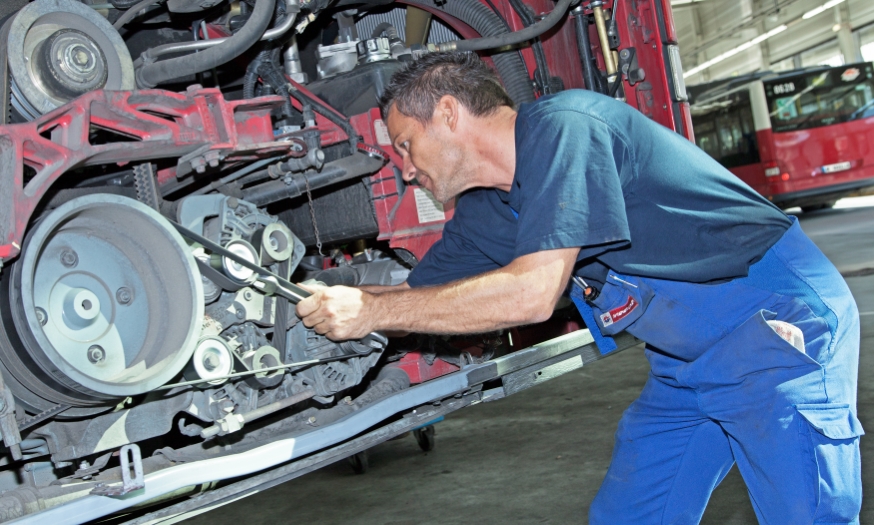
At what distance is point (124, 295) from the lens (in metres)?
1.97

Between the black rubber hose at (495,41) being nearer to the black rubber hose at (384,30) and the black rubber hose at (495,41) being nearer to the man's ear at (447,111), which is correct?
the black rubber hose at (384,30)

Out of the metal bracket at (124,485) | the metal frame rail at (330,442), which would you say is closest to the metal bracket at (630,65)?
the metal frame rail at (330,442)

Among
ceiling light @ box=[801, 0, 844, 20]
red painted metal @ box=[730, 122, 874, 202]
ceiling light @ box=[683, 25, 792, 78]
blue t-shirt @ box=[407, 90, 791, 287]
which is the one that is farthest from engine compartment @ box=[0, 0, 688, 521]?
ceiling light @ box=[683, 25, 792, 78]

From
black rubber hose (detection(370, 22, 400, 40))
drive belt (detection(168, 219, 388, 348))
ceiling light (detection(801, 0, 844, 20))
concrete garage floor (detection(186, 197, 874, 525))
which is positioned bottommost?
concrete garage floor (detection(186, 197, 874, 525))

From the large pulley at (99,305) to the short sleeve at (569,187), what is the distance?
0.85 m

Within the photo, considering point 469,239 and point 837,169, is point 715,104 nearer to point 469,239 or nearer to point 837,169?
point 837,169

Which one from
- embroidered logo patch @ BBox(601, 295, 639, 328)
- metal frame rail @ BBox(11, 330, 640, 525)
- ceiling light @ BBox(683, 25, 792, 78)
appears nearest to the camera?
metal frame rail @ BBox(11, 330, 640, 525)

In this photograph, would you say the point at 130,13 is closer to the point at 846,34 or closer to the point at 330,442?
the point at 330,442

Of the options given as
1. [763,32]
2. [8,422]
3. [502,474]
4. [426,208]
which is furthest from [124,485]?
[763,32]

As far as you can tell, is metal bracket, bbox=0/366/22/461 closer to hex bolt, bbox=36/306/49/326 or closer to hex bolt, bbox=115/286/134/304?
hex bolt, bbox=36/306/49/326

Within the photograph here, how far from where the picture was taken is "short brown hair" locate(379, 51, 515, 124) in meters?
1.87

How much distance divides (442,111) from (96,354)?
980mm

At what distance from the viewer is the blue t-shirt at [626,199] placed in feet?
5.29

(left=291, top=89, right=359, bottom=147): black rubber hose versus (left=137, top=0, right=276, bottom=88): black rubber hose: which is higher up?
(left=137, top=0, right=276, bottom=88): black rubber hose
